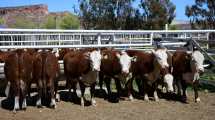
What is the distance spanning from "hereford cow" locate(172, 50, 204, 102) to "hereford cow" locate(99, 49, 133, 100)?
1292 mm

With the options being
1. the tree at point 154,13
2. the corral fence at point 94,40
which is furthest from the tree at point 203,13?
the corral fence at point 94,40

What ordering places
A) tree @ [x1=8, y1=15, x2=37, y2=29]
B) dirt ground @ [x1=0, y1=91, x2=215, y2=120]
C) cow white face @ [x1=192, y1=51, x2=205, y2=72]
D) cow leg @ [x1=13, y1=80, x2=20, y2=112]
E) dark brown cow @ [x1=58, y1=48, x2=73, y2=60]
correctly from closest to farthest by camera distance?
dirt ground @ [x1=0, y1=91, x2=215, y2=120], cow leg @ [x1=13, y1=80, x2=20, y2=112], cow white face @ [x1=192, y1=51, x2=205, y2=72], dark brown cow @ [x1=58, y1=48, x2=73, y2=60], tree @ [x1=8, y1=15, x2=37, y2=29]

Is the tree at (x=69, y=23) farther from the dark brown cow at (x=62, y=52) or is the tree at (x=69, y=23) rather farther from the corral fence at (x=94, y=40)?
the dark brown cow at (x=62, y=52)

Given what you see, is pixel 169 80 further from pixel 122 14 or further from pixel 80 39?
pixel 122 14

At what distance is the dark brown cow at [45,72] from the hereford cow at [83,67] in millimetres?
641

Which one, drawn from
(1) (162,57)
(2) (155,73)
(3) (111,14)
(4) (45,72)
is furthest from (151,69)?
(3) (111,14)

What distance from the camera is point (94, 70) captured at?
1010 cm

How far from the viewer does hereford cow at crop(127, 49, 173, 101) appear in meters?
10.8

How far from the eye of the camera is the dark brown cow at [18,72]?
9.57m

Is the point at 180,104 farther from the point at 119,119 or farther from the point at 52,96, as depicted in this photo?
the point at 52,96

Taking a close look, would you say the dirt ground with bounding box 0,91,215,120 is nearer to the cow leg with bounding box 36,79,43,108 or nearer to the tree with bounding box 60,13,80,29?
the cow leg with bounding box 36,79,43,108

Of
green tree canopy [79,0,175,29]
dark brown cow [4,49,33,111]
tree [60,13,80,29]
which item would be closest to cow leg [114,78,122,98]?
dark brown cow [4,49,33,111]

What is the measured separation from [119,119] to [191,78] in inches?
→ 115

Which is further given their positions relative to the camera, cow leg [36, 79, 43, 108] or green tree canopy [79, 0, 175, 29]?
green tree canopy [79, 0, 175, 29]
